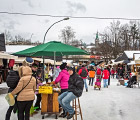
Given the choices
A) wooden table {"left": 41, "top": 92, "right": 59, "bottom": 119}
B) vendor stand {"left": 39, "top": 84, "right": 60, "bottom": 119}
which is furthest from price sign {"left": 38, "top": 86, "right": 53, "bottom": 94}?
wooden table {"left": 41, "top": 92, "right": 59, "bottom": 119}

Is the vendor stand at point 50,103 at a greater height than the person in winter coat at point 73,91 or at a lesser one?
lesser

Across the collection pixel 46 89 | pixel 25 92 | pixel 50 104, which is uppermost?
pixel 25 92

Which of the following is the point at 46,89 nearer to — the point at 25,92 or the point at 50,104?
the point at 50,104

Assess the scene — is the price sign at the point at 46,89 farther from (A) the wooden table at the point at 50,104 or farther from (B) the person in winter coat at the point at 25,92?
(B) the person in winter coat at the point at 25,92

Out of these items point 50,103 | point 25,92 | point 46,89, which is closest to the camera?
point 25,92

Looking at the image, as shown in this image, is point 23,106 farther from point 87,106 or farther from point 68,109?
point 87,106

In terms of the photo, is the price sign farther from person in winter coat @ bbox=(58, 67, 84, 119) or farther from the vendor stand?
person in winter coat @ bbox=(58, 67, 84, 119)

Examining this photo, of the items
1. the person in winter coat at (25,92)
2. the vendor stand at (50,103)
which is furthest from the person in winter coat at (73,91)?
the person in winter coat at (25,92)

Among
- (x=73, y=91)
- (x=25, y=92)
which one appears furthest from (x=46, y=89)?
(x=25, y=92)

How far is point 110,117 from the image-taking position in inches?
238

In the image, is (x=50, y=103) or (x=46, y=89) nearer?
(x=46, y=89)

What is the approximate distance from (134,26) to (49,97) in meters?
47.2

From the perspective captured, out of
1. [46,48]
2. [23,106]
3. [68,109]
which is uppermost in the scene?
[46,48]

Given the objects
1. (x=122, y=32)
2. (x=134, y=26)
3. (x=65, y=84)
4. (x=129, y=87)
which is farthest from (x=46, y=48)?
(x=134, y=26)
